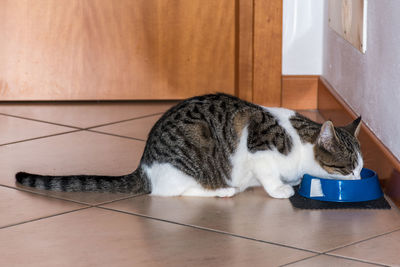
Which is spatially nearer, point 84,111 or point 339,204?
point 339,204

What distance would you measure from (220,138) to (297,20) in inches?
50.9

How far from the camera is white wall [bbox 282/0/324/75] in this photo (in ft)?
10.8

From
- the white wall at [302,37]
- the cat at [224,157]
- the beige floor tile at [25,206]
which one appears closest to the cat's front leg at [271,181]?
the cat at [224,157]

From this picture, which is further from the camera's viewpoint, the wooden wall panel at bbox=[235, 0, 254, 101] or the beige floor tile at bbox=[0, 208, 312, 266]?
the wooden wall panel at bbox=[235, 0, 254, 101]

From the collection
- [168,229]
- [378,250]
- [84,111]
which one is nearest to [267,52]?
[84,111]

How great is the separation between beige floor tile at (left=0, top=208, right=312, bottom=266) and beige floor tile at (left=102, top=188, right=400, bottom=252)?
7 cm

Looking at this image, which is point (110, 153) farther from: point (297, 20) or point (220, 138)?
point (297, 20)

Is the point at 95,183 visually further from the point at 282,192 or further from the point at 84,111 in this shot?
the point at 84,111

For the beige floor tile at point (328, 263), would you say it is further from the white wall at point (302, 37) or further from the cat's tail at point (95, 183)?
the white wall at point (302, 37)

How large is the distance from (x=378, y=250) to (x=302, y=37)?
178cm

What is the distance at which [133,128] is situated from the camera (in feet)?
10.1

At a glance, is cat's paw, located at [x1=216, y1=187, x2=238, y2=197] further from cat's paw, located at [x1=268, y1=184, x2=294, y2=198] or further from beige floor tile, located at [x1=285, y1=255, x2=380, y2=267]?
beige floor tile, located at [x1=285, y1=255, x2=380, y2=267]

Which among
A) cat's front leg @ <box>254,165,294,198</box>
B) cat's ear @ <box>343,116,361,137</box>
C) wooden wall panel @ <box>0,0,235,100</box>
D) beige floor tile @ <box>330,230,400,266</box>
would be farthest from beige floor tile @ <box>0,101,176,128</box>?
beige floor tile @ <box>330,230,400,266</box>

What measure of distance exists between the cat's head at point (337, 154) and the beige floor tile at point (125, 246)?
49 centimetres
